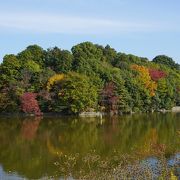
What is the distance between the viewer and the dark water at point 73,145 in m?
18.9

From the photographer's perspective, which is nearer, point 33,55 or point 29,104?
point 29,104

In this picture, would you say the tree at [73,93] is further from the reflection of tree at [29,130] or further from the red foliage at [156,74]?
the red foliage at [156,74]

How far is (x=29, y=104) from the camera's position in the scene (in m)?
48.5

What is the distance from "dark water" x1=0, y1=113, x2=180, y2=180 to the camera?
62.0ft

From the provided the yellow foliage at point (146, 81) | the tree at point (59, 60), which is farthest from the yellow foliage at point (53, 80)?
the yellow foliage at point (146, 81)

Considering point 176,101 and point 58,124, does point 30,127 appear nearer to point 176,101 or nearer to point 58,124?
point 58,124

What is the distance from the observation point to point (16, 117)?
4784 cm

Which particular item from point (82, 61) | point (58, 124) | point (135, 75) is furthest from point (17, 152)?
point (135, 75)

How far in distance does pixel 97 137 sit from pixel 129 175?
1978 centimetres

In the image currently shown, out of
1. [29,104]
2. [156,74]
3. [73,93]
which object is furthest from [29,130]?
[156,74]

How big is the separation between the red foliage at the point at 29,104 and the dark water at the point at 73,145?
711 cm

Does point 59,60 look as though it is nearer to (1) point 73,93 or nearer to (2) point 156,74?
(1) point 73,93

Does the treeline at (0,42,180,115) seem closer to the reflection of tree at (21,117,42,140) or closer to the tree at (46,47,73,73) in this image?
the tree at (46,47,73,73)

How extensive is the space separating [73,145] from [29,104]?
21.8m
